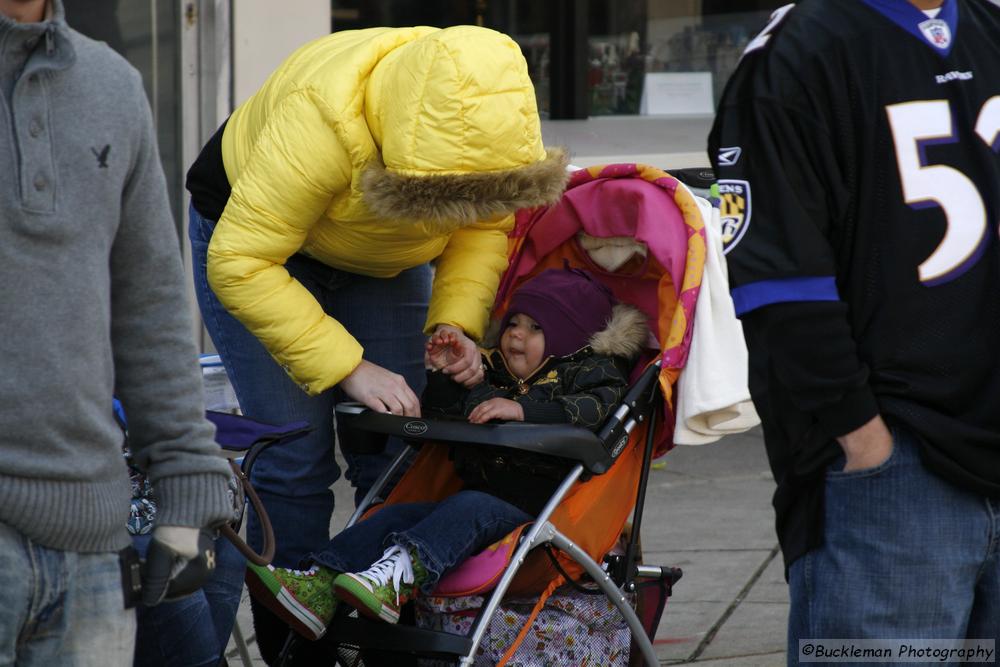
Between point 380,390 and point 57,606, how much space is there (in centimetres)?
169

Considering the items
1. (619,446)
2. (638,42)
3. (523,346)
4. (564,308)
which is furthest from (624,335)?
(638,42)

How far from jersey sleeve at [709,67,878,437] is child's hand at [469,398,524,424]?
4.07 ft

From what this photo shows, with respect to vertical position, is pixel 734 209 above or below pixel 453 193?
above

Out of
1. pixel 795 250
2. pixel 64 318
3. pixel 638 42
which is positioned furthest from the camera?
pixel 638 42

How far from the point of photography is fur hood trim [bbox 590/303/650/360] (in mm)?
3861

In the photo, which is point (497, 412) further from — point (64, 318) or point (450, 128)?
point (64, 318)

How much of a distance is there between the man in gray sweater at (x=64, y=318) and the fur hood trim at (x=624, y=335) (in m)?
1.86

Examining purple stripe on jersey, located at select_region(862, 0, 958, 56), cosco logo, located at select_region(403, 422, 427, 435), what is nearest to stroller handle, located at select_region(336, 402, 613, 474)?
cosco logo, located at select_region(403, 422, 427, 435)

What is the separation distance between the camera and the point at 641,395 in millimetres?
3613

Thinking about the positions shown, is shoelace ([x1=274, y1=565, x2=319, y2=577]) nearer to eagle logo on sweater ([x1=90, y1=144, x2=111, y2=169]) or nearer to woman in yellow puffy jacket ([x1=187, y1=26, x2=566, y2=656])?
woman in yellow puffy jacket ([x1=187, y1=26, x2=566, y2=656])

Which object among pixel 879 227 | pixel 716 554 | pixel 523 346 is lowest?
pixel 716 554

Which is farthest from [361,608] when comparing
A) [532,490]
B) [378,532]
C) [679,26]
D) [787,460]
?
[679,26]

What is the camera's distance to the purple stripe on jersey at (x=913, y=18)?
249cm

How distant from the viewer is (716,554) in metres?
5.55
